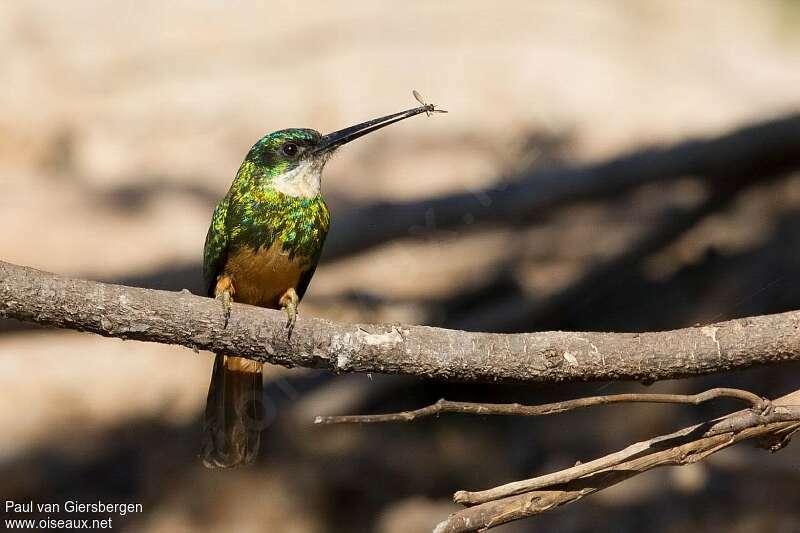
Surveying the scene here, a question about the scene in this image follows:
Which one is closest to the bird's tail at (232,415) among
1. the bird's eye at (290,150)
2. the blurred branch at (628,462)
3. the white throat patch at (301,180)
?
the white throat patch at (301,180)

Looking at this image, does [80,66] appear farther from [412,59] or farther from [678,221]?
[678,221]

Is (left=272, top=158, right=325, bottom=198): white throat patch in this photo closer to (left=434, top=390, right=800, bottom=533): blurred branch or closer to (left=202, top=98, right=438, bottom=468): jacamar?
(left=202, top=98, right=438, bottom=468): jacamar

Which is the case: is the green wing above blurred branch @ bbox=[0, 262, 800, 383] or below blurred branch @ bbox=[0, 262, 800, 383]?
above

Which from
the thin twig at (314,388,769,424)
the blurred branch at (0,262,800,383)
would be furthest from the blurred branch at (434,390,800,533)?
the blurred branch at (0,262,800,383)

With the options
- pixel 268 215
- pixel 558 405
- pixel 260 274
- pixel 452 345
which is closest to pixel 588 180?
pixel 268 215

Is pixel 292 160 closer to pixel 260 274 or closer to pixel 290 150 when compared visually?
pixel 290 150

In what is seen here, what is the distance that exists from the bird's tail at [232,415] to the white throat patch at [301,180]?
1.93 ft

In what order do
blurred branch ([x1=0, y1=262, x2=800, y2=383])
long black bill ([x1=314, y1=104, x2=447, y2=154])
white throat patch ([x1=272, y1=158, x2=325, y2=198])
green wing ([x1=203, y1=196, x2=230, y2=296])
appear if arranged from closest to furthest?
blurred branch ([x1=0, y1=262, x2=800, y2=383])
long black bill ([x1=314, y1=104, x2=447, y2=154])
green wing ([x1=203, y1=196, x2=230, y2=296])
white throat patch ([x1=272, y1=158, x2=325, y2=198])

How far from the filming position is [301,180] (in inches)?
129

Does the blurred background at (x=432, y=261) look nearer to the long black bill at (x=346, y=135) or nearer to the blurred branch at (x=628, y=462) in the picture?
the long black bill at (x=346, y=135)

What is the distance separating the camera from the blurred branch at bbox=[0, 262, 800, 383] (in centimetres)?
221

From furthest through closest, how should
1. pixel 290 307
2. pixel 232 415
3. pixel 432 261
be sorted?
pixel 432 261, pixel 232 415, pixel 290 307

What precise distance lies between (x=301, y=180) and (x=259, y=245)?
293mm

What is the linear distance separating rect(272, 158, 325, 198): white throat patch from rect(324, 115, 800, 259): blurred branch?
1.25m
